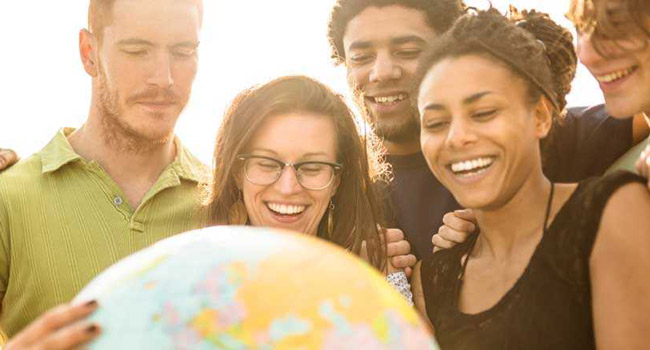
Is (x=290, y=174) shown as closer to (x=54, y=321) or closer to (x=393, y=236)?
(x=393, y=236)

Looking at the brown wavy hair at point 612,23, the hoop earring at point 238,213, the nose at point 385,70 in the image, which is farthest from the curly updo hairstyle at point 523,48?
the nose at point 385,70

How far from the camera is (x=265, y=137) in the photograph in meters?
4.47

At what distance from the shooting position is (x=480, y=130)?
152 inches

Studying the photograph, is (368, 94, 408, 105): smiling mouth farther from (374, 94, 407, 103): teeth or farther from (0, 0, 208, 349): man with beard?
(0, 0, 208, 349): man with beard

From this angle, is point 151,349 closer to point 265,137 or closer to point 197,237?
point 197,237

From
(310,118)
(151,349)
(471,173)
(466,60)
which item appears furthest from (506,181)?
(151,349)

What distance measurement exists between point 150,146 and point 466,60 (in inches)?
101

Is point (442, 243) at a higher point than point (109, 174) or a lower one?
lower

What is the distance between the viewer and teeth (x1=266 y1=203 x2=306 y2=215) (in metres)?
4.40

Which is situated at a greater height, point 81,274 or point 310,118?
point 310,118

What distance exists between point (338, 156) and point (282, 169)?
0.45 meters

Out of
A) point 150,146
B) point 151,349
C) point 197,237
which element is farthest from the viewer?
point 150,146

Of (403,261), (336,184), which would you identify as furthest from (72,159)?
(403,261)

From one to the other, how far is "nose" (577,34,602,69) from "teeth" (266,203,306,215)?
1728 mm
